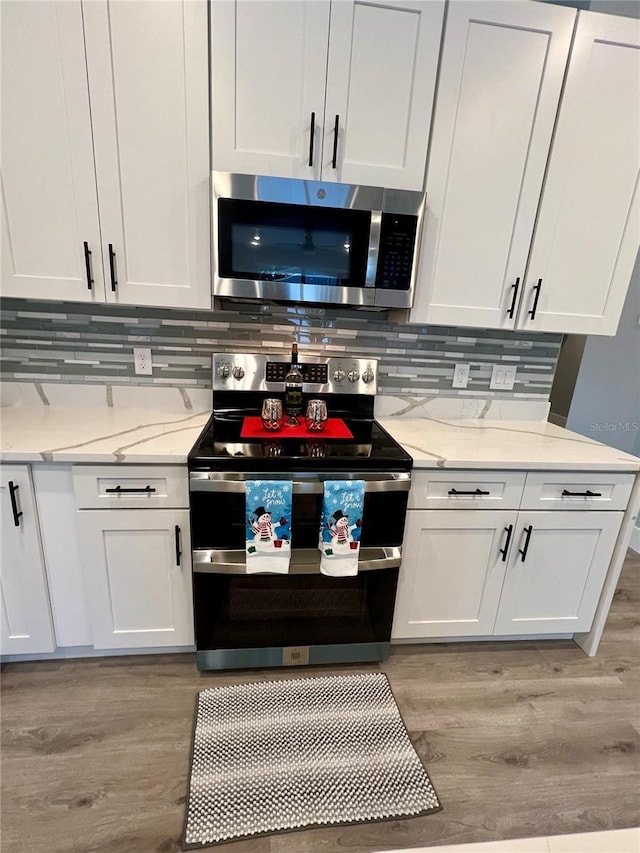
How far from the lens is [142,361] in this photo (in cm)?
178

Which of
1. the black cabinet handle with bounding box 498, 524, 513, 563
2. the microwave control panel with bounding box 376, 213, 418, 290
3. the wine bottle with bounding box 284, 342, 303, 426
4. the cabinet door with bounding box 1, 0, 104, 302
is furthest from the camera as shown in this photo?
the wine bottle with bounding box 284, 342, 303, 426

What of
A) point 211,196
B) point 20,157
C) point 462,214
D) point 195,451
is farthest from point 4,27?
point 462,214

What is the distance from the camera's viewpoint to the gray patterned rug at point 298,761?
1.16 metres

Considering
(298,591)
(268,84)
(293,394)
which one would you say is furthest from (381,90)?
(298,591)

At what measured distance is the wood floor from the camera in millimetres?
1130

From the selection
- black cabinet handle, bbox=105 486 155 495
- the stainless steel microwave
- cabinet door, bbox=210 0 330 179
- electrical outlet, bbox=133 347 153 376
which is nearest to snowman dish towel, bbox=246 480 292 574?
black cabinet handle, bbox=105 486 155 495

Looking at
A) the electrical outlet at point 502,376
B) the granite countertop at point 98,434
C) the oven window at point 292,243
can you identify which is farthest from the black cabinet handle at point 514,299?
the granite countertop at point 98,434

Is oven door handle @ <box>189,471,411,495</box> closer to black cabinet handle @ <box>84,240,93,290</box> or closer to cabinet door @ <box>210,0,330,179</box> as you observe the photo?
black cabinet handle @ <box>84,240,93,290</box>

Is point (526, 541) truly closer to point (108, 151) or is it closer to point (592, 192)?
point (592, 192)

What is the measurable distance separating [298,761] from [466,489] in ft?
3.51

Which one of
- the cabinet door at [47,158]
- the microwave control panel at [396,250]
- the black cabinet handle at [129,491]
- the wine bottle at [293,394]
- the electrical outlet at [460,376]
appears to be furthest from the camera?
the electrical outlet at [460,376]

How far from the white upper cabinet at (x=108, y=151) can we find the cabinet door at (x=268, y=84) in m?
0.06

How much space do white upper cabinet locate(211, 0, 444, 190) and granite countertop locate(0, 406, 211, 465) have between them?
0.96 meters

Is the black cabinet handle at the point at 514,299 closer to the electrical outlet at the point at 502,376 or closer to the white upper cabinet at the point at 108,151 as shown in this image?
the electrical outlet at the point at 502,376
